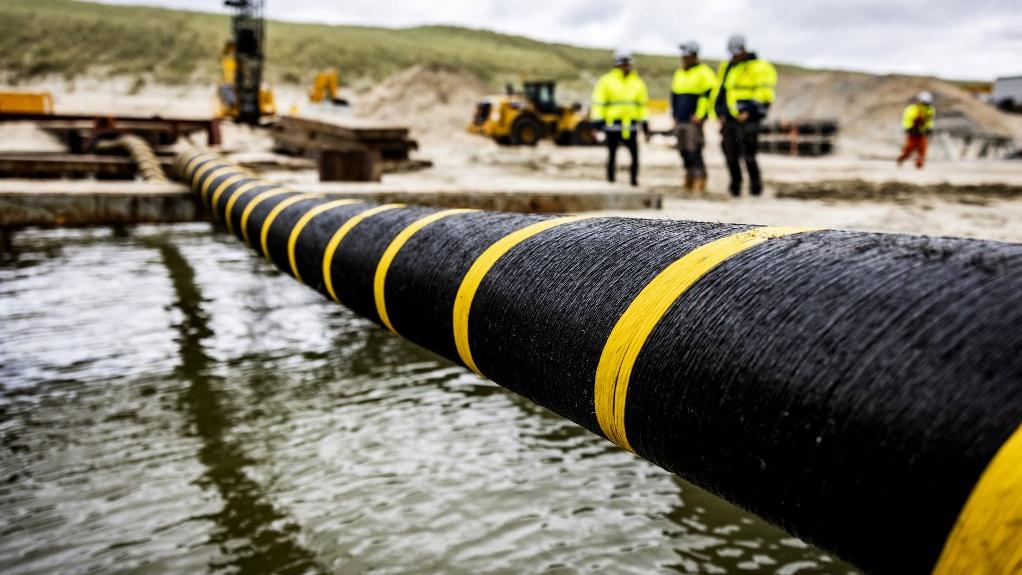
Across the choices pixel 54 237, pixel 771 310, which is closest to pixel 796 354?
pixel 771 310

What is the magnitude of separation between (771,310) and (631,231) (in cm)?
45

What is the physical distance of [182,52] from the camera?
61.0 m

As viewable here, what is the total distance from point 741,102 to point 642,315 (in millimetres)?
7261

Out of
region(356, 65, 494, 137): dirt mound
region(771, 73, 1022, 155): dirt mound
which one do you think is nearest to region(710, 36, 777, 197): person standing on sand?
region(356, 65, 494, 137): dirt mound

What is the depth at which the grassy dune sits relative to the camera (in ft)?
176

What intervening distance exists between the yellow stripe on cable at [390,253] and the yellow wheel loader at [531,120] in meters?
18.8

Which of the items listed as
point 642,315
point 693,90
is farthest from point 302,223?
point 693,90

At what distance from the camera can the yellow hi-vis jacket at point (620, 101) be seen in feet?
28.3

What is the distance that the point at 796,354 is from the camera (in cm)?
78

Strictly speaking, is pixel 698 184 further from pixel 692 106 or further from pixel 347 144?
pixel 347 144

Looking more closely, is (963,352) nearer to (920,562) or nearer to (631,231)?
(920,562)

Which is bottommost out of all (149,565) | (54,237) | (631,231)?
(149,565)

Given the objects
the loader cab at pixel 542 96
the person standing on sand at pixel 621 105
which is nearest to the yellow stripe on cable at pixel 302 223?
the person standing on sand at pixel 621 105

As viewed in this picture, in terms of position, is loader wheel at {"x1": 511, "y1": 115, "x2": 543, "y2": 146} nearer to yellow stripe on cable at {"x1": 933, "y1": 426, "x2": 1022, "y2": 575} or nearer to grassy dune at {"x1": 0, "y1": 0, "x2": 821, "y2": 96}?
grassy dune at {"x1": 0, "y1": 0, "x2": 821, "y2": 96}
